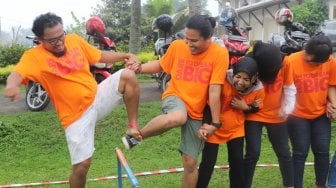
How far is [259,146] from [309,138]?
0.50 metres

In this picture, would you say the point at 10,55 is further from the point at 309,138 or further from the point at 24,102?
the point at 309,138

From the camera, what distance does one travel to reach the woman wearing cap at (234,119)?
157 inches

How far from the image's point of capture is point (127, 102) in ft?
13.9

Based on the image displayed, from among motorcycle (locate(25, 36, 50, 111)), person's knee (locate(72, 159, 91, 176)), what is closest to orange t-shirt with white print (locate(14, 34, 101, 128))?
person's knee (locate(72, 159, 91, 176))

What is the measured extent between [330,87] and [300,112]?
1.18 ft

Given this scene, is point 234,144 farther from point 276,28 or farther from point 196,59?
point 276,28

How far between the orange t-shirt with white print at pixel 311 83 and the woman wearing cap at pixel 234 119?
42 centimetres

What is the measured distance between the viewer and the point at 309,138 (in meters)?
4.30

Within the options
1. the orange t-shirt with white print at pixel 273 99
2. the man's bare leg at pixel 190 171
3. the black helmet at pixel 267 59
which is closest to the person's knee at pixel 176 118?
the man's bare leg at pixel 190 171

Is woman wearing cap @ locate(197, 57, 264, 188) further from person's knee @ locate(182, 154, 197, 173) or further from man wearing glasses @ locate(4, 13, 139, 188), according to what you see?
man wearing glasses @ locate(4, 13, 139, 188)

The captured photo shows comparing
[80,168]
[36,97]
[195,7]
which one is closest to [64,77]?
[80,168]

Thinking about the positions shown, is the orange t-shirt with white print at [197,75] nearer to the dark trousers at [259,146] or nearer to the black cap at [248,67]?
the black cap at [248,67]

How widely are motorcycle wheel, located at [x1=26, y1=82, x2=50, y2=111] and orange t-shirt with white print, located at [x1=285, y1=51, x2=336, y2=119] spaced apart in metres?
4.80

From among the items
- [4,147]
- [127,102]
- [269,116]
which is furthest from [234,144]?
[4,147]
